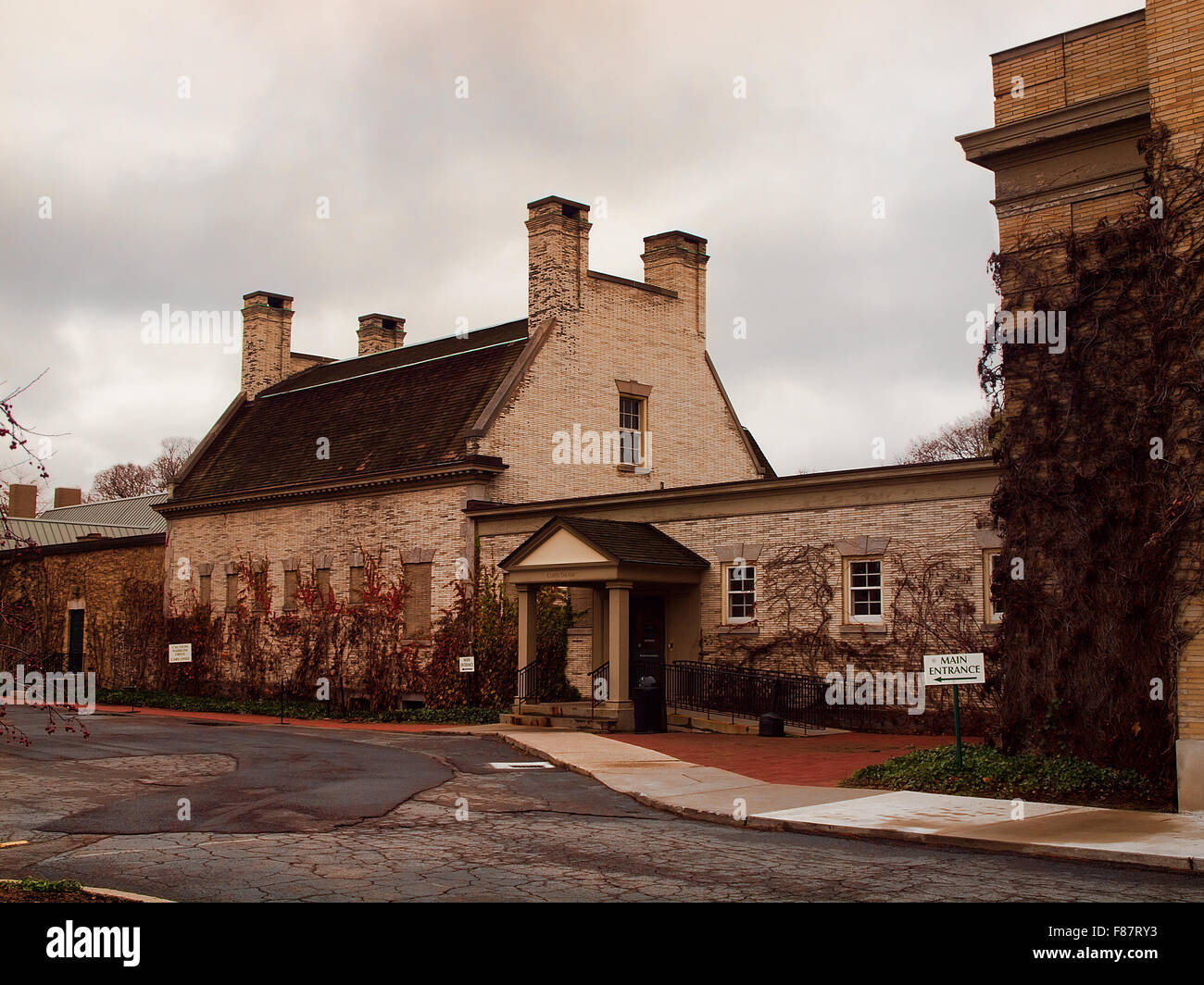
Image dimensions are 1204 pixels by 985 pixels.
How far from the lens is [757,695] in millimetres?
23688

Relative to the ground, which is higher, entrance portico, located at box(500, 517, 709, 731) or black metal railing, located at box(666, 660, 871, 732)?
entrance portico, located at box(500, 517, 709, 731)

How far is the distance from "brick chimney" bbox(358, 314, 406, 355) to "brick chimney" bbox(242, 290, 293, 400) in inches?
109

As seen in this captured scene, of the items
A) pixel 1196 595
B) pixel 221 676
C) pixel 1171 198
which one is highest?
pixel 1171 198

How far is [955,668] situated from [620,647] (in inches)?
387

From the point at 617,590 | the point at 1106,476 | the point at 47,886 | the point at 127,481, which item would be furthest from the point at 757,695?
the point at 127,481

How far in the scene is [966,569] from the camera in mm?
21266

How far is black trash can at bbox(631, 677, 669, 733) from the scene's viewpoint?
2367cm

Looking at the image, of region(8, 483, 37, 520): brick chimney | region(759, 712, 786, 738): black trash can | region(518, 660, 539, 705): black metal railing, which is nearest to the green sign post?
region(759, 712, 786, 738): black trash can

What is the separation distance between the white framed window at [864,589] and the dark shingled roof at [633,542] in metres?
3.40

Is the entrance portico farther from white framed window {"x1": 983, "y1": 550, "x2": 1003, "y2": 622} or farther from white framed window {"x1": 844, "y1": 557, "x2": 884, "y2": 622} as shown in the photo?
white framed window {"x1": 983, "y1": 550, "x2": 1003, "y2": 622}
